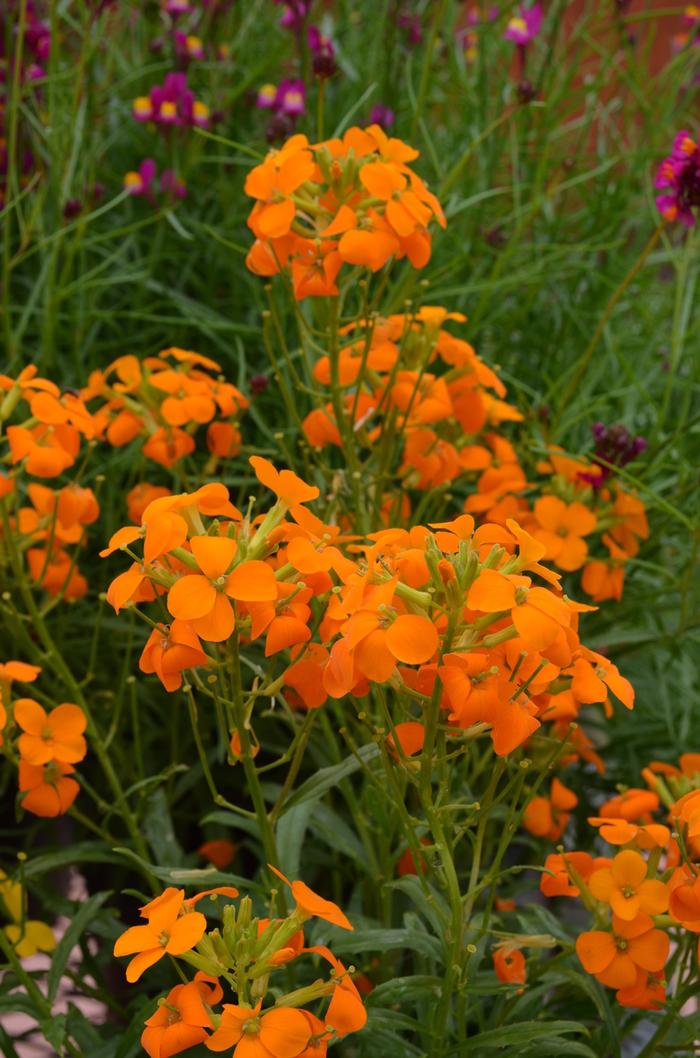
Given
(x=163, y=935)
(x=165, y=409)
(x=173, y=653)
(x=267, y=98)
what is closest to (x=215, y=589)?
(x=173, y=653)

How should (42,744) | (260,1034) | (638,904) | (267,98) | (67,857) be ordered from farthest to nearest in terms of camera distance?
(267,98)
(67,857)
(42,744)
(638,904)
(260,1034)

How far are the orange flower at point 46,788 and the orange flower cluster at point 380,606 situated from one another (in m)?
0.21

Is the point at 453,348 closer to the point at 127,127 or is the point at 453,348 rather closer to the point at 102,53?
the point at 127,127

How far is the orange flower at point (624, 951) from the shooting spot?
0.63 m

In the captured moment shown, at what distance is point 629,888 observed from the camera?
0.64 m

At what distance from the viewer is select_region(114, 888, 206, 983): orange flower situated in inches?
20.0

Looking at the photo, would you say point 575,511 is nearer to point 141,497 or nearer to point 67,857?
point 141,497

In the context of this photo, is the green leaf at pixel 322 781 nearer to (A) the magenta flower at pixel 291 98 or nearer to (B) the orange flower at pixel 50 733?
(B) the orange flower at pixel 50 733

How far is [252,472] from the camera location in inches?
44.9

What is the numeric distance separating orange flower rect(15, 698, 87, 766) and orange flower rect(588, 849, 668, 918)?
30 cm

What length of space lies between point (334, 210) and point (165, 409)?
0.20m

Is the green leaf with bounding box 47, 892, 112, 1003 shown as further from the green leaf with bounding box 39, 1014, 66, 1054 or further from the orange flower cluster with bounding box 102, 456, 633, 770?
the orange flower cluster with bounding box 102, 456, 633, 770

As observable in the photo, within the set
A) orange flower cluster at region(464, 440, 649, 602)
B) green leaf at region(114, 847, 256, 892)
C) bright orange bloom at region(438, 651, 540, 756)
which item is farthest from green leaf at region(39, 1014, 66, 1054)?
orange flower cluster at region(464, 440, 649, 602)

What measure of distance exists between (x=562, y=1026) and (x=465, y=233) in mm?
856
